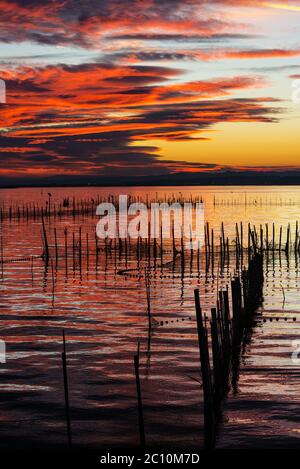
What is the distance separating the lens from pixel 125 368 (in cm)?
1420

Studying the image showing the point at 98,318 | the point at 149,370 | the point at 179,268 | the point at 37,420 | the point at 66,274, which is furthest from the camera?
the point at 179,268

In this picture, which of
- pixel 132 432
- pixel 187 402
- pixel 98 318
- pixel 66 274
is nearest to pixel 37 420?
pixel 132 432

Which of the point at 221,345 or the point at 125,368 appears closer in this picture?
the point at 221,345

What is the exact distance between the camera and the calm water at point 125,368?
1073 centimetres

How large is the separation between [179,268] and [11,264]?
26.3ft

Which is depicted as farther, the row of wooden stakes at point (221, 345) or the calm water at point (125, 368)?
the calm water at point (125, 368)

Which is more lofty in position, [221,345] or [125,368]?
[221,345]

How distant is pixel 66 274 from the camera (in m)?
Answer: 29.8

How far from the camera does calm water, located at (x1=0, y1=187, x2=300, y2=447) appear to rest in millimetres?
10734

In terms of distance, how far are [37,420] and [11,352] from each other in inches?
174

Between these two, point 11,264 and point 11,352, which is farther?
point 11,264

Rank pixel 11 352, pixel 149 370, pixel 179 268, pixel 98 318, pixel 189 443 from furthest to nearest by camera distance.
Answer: pixel 179 268 → pixel 98 318 → pixel 11 352 → pixel 149 370 → pixel 189 443

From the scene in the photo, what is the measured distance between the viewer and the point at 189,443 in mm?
10164

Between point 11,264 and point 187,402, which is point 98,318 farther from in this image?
point 11,264
